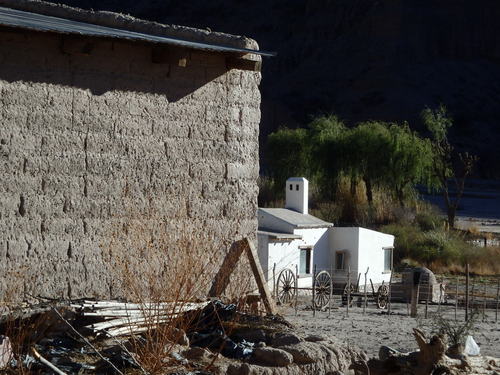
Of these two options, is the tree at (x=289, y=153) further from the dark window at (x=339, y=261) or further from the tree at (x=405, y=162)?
the dark window at (x=339, y=261)

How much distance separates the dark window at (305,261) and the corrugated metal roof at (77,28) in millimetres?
16240

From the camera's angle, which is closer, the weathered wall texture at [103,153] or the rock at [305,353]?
the rock at [305,353]

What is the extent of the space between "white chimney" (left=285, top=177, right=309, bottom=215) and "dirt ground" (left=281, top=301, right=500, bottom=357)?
7.32 meters

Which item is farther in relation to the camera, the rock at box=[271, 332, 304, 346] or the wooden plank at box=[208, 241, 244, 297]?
the wooden plank at box=[208, 241, 244, 297]

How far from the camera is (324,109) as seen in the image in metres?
75.3

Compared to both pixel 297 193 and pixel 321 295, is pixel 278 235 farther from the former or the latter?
pixel 297 193

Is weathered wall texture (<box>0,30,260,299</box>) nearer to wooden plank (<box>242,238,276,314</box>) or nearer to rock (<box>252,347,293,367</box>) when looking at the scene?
wooden plank (<box>242,238,276,314</box>)

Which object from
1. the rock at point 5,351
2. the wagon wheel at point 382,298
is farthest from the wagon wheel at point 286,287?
the rock at point 5,351

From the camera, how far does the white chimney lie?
30.7 m

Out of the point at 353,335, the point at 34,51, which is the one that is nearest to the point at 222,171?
the point at 34,51

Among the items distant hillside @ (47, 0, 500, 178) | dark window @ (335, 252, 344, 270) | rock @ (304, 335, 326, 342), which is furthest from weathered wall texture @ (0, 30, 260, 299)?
distant hillside @ (47, 0, 500, 178)

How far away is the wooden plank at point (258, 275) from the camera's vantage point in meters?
13.1

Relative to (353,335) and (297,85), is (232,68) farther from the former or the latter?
(297,85)

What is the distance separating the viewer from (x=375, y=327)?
17891mm
